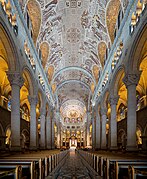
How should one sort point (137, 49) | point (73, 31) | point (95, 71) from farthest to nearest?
1. point (95, 71)
2. point (73, 31)
3. point (137, 49)

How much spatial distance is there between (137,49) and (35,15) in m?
9.70

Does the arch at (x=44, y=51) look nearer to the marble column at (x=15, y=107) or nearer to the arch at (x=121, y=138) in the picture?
the marble column at (x=15, y=107)

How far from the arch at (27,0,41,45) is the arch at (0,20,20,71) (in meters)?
5.99

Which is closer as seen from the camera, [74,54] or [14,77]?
[14,77]

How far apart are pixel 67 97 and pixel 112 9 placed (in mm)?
32986

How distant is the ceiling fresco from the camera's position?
17969mm

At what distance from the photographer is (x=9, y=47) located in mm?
12289

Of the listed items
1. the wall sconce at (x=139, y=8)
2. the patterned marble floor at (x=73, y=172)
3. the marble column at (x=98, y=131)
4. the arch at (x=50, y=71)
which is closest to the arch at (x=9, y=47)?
the patterned marble floor at (x=73, y=172)

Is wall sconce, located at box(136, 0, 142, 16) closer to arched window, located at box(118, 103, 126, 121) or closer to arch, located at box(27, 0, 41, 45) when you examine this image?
arch, located at box(27, 0, 41, 45)

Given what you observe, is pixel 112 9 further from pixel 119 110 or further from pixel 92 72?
pixel 119 110

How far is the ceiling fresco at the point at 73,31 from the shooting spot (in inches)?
707

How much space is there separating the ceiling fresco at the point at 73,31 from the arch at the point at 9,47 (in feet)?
12.8

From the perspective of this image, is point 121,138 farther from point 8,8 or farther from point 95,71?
point 8,8

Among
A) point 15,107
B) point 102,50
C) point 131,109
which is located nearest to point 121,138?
point 102,50
